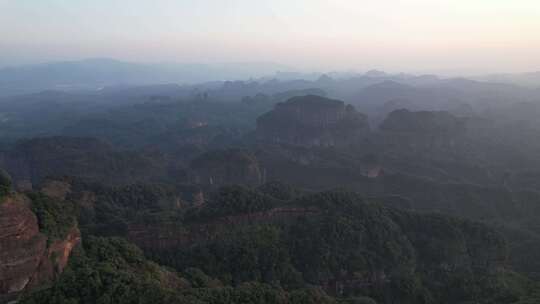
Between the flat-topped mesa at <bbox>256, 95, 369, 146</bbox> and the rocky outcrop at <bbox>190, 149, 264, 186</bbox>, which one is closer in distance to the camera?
the rocky outcrop at <bbox>190, 149, 264, 186</bbox>

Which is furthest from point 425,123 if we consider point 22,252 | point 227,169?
point 22,252

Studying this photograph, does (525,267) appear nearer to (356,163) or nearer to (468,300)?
(468,300)

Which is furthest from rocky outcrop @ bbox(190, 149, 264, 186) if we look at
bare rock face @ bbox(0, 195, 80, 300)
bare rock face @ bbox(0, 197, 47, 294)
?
bare rock face @ bbox(0, 197, 47, 294)

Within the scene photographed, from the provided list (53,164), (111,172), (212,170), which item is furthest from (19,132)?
(212,170)

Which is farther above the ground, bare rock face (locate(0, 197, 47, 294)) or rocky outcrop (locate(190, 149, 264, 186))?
bare rock face (locate(0, 197, 47, 294))

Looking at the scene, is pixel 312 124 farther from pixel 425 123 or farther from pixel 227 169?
pixel 227 169

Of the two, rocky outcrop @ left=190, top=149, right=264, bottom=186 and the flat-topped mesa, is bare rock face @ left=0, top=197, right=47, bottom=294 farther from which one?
the flat-topped mesa

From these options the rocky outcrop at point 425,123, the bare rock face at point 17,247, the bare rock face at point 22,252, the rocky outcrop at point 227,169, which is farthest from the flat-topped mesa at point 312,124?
the bare rock face at point 17,247
